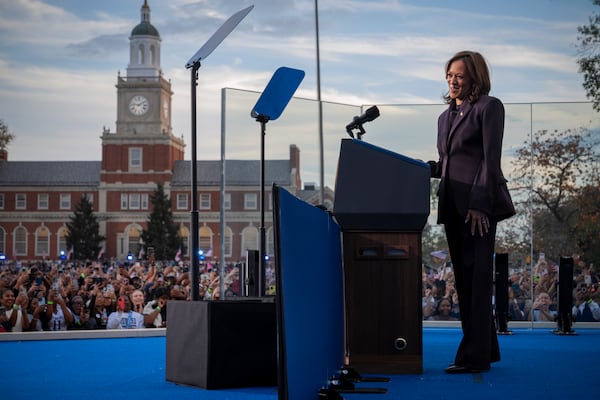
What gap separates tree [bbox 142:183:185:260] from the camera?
69.2m

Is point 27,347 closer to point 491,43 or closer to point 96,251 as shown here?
point 491,43

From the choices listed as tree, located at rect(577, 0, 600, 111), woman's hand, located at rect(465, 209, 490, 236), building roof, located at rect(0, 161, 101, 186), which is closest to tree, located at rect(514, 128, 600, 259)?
woman's hand, located at rect(465, 209, 490, 236)

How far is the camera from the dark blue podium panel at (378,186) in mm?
4258

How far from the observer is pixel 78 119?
70250 millimetres

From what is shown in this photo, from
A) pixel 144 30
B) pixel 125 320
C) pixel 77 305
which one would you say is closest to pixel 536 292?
pixel 125 320

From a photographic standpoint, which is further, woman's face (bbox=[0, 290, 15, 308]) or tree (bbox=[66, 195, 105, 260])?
tree (bbox=[66, 195, 105, 260])

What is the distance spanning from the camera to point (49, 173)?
7325cm

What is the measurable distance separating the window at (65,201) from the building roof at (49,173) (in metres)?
0.93

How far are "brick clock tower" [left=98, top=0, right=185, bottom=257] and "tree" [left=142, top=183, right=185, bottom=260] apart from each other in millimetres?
4518

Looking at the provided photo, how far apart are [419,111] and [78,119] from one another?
214 ft

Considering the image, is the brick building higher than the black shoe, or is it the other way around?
the brick building

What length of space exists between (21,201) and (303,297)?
74.4 meters

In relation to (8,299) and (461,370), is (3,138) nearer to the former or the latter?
(8,299)

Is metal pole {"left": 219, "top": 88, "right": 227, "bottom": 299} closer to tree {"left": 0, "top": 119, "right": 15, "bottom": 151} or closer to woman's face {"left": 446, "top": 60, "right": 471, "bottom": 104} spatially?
woman's face {"left": 446, "top": 60, "right": 471, "bottom": 104}
